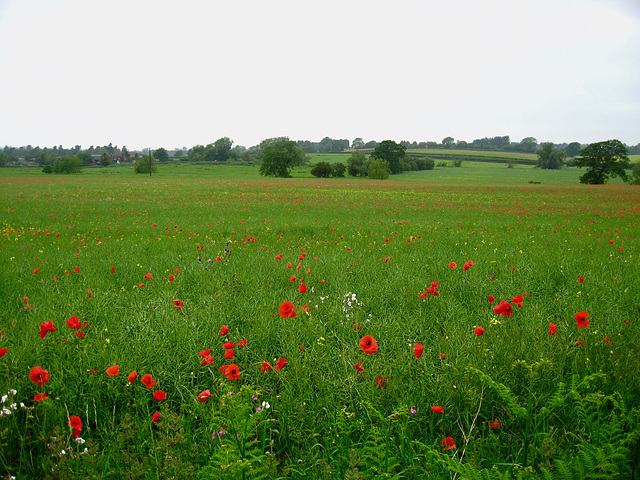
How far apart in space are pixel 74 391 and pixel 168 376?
0.60 m

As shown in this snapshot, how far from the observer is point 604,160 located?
5622cm

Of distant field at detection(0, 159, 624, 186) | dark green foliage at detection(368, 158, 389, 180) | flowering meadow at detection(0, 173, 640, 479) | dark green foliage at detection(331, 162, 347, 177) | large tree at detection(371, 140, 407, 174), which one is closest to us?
flowering meadow at detection(0, 173, 640, 479)

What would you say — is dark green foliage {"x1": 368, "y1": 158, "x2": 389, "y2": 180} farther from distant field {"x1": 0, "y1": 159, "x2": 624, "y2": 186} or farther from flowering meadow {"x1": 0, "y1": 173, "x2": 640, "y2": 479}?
flowering meadow {"x1": 0, "y1": 173, "x2": 640, "y2": 479}

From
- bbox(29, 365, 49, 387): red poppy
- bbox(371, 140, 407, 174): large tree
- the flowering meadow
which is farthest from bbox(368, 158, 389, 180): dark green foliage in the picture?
bbox(29, 365, 49, 387): red poppy

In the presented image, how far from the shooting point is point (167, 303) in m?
3.82

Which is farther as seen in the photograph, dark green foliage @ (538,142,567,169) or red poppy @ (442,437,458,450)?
dark green foliage @ (538,142,567,169)

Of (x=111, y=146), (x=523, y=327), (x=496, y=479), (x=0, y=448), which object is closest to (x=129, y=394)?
(x=0, y=448)

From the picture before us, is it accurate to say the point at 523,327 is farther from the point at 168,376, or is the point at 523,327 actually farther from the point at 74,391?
the point at 74,391

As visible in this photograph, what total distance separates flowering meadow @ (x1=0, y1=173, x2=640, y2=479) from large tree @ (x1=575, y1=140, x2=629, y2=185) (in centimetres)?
6502

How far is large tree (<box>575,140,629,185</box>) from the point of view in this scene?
55188 mm

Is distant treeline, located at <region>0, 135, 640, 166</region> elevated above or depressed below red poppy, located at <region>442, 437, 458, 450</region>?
above

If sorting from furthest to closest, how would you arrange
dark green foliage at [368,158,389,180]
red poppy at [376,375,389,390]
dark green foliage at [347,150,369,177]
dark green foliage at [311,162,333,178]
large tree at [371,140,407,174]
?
large tree at [371,140,407,174] < dark green foliage at [347,150,369,177] < dark green foliage at [311,162,333,178] < dark green foliage at [368,158,389,180] < red poppy at [376,375,389,390]

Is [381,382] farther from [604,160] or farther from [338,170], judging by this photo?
[338,170]

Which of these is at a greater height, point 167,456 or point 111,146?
point 111,146
